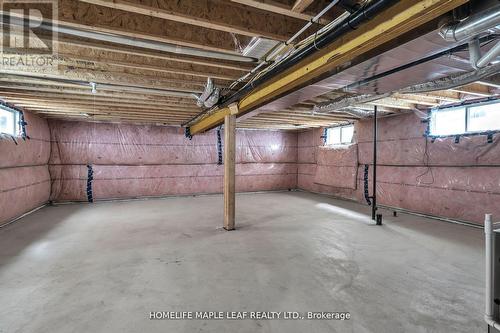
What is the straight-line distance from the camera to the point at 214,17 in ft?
6.34

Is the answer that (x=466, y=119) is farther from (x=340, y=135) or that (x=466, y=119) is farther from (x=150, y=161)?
(x=150, y=161)

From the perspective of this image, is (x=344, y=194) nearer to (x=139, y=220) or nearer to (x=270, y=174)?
(x=270, y=174)

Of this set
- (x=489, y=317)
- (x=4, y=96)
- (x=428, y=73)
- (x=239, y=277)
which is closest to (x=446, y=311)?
(x=489, y=317)

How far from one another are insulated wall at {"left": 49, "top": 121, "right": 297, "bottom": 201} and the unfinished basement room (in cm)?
8

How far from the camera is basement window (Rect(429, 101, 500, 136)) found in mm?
4379

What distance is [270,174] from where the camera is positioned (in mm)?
9047

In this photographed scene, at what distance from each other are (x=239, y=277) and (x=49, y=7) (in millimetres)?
2703

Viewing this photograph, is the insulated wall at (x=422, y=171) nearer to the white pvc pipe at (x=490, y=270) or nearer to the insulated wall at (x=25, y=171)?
the white pvc pipe at (x=490, y=270)

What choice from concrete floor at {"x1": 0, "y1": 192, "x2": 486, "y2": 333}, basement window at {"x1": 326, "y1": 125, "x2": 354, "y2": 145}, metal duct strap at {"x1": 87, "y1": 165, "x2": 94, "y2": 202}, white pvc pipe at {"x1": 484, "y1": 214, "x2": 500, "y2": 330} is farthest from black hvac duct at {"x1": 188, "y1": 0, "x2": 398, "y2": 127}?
metal duct strap at {"x1": 87, "y1": 165, "x2": 94, "y2": 202}

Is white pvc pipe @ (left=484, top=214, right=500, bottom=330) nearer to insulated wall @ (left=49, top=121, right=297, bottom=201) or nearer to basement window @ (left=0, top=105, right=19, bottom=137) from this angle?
basement window @ (left=0, top=105, right=19, bottom=137)

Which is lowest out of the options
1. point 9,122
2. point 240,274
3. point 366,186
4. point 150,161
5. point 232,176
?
point 240,274

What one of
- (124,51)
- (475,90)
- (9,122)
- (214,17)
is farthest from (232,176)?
(9,122)

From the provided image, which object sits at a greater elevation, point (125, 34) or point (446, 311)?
point (125, 34)

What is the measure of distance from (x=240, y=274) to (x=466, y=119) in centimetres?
494
